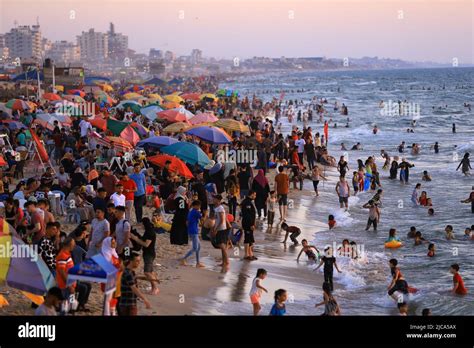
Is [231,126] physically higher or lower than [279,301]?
higher

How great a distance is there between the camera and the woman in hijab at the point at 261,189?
586 inches

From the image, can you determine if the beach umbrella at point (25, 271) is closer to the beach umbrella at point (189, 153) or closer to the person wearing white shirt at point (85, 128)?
the beach umbrella at point (189, 153)

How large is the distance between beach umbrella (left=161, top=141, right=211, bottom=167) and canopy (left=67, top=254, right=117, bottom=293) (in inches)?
326

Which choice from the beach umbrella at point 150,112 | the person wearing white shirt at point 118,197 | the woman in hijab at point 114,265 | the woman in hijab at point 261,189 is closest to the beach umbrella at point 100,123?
the beach umbrella at point 150,112

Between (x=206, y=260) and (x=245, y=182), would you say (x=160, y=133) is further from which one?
(x=206, y=260)

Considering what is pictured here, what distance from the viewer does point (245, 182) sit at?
1572 centimetres

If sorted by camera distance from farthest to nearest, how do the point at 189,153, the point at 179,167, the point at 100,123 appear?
the point at 100,123 < the point at 189,153 < the point at 179,167

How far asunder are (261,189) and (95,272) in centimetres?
823

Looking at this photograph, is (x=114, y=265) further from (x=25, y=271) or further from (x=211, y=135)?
(x=211, y=135)

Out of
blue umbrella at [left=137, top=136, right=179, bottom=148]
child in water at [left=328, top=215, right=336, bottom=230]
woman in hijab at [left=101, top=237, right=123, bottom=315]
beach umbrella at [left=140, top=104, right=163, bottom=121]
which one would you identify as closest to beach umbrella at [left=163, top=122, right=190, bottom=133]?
blue umbrella at [left=137, top=136, right=179, bottom=148]

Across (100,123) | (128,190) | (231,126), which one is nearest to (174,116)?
(231,126)

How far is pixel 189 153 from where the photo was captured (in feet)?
51.3

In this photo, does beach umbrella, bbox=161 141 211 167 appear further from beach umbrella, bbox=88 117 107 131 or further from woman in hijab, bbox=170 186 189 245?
beach umbrella, bbox=88 117 107 131

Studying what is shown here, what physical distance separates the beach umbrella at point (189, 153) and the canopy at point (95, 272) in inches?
326
